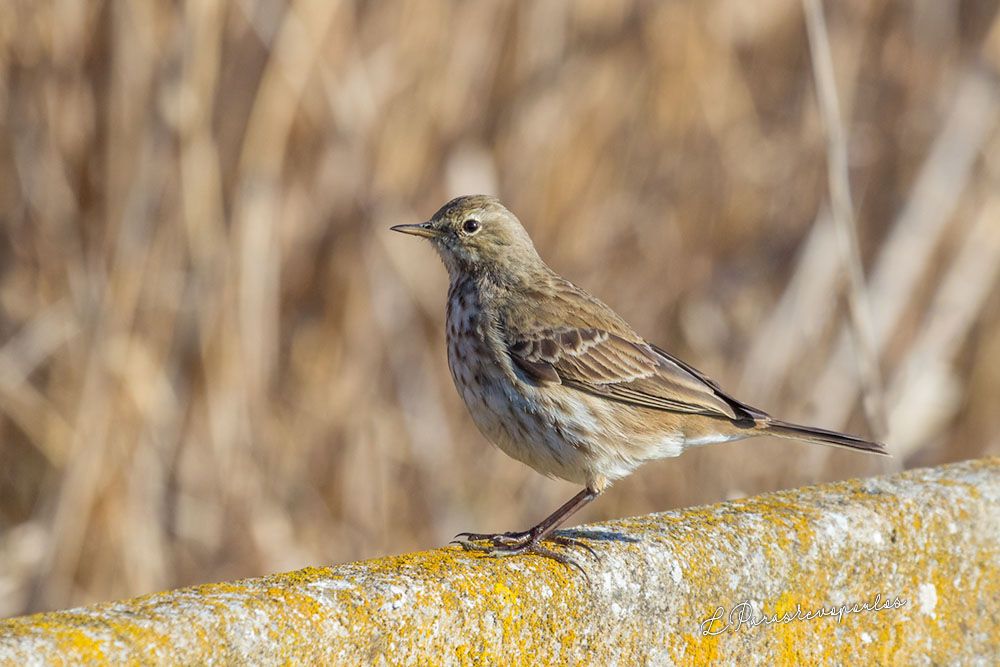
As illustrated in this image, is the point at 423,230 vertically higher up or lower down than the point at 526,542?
higher up

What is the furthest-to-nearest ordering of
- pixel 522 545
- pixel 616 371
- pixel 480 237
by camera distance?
1. pixel 480 237
2. pixel 616 371
3. pixel 522 545

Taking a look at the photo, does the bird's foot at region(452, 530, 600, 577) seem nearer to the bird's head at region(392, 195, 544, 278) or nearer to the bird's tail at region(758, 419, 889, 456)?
the bird's tail at region(758, 419, 889, 456)

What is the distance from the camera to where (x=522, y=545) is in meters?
2.60

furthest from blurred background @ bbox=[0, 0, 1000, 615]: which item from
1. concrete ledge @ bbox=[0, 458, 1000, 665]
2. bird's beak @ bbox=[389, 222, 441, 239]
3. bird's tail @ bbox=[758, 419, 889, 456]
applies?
concrete ledge @ bbox=[0, 458, 1000, 665]

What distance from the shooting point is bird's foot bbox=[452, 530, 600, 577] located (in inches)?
93.7

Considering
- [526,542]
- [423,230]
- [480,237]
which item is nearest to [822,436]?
[526,542]

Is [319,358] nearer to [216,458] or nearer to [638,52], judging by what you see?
[216,458]

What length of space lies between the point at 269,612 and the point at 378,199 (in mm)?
2881

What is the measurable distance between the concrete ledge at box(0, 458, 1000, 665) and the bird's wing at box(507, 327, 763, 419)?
0.62 m

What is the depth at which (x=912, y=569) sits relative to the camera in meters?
2.55

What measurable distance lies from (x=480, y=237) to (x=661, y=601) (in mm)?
1614

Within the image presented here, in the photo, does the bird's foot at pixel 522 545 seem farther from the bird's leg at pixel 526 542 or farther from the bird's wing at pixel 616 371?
the bird's wing at pixel 616 371

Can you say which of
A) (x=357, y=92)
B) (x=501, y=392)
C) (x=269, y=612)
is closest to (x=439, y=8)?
(x=357, y=92)

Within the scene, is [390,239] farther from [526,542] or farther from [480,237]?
[526,542]
